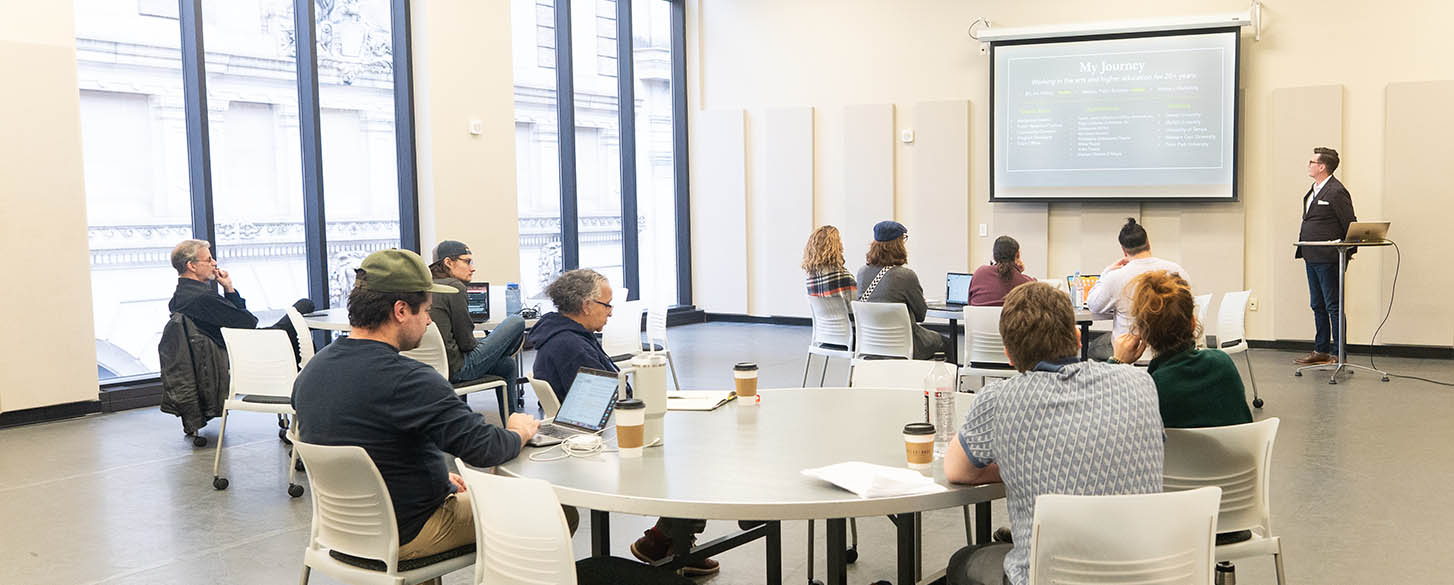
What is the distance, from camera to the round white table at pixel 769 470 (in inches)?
98.4

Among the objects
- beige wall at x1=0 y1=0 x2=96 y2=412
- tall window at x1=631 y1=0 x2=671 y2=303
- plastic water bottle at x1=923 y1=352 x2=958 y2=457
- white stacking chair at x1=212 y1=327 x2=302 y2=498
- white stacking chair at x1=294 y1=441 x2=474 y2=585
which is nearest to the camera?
white stacking chair at x1=294 y1=441 x2=474 y2=585

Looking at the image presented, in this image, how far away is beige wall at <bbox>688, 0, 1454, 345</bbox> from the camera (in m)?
9.12

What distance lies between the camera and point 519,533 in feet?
8.07

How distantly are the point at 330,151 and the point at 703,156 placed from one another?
4.39m

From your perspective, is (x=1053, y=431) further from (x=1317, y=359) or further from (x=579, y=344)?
(x=1317, y=359)

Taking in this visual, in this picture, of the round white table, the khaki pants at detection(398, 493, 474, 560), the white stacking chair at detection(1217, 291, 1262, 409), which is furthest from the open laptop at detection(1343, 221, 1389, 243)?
the khaki pants at detection(398, 493, 474, 560)

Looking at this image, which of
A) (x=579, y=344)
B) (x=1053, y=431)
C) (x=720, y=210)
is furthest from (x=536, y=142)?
(x=1053, y=431)

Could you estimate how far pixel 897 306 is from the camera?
6.57 metres

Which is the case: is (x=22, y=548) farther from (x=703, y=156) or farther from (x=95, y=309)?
(x=703, y=156)

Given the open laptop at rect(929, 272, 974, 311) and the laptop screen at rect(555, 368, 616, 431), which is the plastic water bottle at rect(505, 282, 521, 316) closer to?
the open laptop at rect(929, 272, 974, 311)

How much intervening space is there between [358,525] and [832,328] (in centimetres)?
464

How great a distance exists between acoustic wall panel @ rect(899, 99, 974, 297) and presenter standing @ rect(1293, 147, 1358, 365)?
3.07 metres

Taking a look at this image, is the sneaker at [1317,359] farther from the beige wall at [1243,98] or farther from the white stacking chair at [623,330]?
the white stacking chair at [623,330]

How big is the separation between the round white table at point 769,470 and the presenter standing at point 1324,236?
6112 mm
